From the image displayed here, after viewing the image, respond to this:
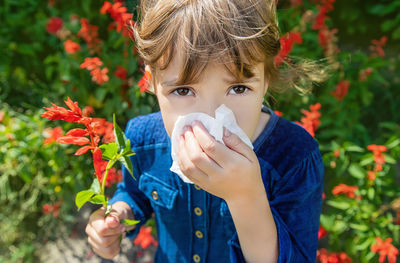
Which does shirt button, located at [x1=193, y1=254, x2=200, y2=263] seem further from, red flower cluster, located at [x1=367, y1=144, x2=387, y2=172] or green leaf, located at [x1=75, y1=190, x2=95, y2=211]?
red flower cluster, located at [x1=367, y1=144, x2=387, y2=172]

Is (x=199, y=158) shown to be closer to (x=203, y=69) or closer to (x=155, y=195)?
(x=203, y=69)

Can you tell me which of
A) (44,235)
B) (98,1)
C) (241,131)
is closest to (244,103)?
(241,131)

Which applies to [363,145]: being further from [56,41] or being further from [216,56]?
[56,41]

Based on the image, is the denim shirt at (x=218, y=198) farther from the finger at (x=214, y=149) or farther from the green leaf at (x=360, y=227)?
the green leaf at (x=360, y=227)

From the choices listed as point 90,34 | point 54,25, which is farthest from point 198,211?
point 54,25

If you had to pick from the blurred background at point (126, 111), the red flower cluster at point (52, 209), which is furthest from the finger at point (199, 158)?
the red flower cluster at point (52, 209)

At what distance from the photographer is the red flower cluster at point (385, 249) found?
1321 mm

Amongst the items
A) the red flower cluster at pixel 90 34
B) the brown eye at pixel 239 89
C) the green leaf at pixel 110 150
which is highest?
the red flower cluster at pixel 90 34

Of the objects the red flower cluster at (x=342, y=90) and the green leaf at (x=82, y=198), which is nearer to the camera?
the green leaf at (x=82, y=198)

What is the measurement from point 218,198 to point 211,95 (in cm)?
36

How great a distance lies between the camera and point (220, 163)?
67cm

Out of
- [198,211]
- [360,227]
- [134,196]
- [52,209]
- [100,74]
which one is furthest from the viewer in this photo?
[52,209]

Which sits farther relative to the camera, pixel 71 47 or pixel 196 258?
pixel 71 47

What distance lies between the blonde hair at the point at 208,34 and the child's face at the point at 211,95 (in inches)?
0.6
